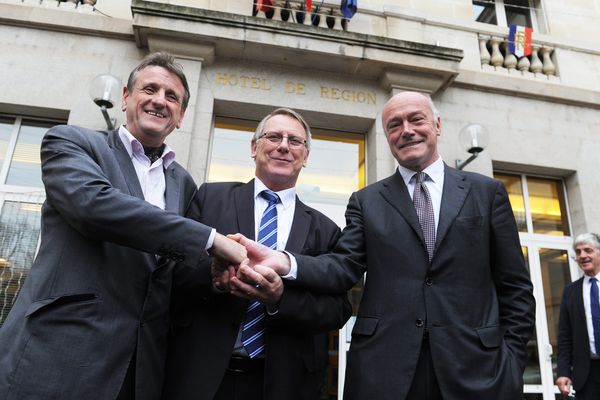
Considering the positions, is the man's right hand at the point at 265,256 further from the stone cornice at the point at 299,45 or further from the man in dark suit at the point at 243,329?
the stone cornice at the point at 299,45

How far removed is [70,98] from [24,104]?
57 cm

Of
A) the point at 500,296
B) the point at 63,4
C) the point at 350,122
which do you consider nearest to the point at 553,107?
the point at 350,122

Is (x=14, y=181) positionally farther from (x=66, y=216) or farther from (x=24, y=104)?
(x=66, y=216)

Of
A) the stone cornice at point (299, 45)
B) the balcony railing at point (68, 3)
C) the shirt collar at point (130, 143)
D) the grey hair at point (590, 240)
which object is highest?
the balcony railing at point (68, 3)

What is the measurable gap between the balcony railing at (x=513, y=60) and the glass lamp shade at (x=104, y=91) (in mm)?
5689

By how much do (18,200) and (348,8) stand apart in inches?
213

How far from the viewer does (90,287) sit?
1.59 m

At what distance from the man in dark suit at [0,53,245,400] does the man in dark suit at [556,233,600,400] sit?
13.7 feet

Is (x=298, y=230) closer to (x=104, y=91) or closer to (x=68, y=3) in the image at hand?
(x=104, y=91)

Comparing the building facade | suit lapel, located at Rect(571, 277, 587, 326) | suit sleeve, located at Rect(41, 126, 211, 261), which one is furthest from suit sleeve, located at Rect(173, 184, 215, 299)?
suit lapel, located at Rect(571, 277, 587, 326)

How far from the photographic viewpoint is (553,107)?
6734 mm

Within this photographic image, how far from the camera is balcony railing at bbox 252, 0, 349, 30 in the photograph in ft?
20.7

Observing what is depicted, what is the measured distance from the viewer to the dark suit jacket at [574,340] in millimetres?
4145

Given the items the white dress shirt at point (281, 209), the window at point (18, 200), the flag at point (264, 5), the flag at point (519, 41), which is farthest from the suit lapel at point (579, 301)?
the window at point (18, 200)
